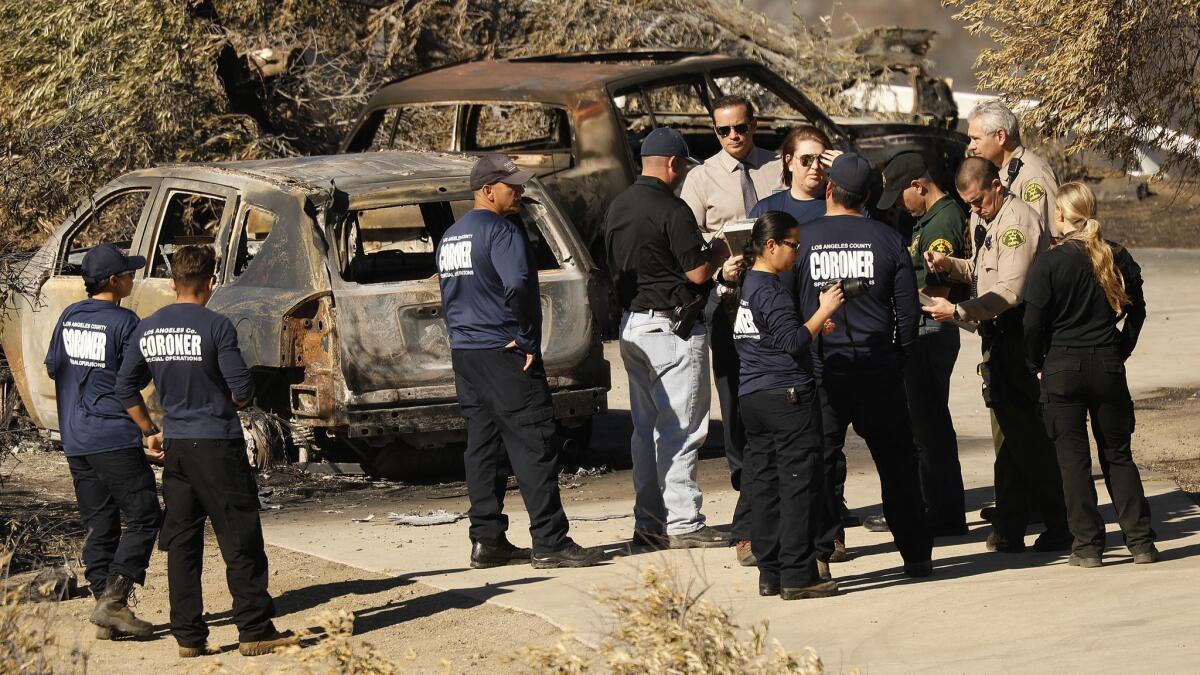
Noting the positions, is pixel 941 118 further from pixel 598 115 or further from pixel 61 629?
pixel 61 629

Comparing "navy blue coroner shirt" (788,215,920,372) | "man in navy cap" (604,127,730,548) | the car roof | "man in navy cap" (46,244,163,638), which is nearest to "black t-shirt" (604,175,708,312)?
"man in navy cap" (604,127,730,548)

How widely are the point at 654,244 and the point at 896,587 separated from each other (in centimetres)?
185

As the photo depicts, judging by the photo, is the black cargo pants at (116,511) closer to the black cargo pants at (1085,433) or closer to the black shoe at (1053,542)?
the black cargo pants at (1085,433)

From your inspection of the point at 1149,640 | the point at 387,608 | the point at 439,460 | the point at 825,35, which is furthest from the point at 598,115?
the point at 825,35

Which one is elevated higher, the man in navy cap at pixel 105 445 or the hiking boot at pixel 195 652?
the man in navy cap at pixel 105 445

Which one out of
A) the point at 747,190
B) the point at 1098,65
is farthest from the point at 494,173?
the point at 1098,65

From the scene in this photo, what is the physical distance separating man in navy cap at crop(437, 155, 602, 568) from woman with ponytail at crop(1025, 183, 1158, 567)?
2132mm

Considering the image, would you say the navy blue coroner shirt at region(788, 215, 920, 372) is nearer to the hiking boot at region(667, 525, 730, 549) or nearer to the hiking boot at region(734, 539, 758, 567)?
the hiking boot at region(734, 539, 758, 567)

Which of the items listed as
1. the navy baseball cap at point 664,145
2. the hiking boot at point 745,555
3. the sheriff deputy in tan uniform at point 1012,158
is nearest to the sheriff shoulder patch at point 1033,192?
the sheriff deputy in tan uniform at point 1012,158

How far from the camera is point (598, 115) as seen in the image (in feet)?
38.4

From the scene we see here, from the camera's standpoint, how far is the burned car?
29.7ft

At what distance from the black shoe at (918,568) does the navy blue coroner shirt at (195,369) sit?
9.34 ft

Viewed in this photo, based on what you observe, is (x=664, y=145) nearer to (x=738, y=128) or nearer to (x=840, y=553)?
(x=738, y=128)

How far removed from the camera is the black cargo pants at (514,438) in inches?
296
